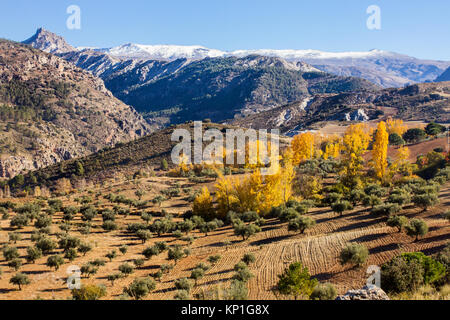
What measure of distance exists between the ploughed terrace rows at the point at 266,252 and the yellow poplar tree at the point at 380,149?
13.4 meters

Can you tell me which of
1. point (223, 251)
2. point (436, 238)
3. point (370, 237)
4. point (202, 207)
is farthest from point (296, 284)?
point (202, 207)

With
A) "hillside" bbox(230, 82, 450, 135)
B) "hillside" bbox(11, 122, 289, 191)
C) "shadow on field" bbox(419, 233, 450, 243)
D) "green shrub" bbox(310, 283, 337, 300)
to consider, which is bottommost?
"hillside" bbox(11, 122, 289, 191)

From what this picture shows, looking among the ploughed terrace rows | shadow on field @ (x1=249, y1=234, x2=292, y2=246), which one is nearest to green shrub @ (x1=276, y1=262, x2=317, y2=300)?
the ploughed terrace rows

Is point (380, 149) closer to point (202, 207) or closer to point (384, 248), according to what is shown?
point (202, 207)

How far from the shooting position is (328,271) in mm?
18750

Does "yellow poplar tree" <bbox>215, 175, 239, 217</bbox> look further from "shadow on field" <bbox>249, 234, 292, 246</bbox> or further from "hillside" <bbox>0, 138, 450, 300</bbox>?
"shadow on field" <bbox>249, 234, 292, 246</bbox>

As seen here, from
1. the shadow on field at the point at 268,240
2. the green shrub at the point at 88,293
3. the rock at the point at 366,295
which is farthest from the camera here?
the shadow on field at the point at 268,240

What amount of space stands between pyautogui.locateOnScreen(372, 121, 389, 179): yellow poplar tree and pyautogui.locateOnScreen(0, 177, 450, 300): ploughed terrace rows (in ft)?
43.8

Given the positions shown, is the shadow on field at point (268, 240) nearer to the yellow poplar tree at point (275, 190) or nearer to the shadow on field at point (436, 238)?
the yellow poplar tree at point (275, 190)

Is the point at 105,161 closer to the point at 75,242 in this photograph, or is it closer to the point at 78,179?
the point at 78,179

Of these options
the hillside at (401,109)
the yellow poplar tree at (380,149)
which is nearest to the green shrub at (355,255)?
the yellow poplar tree at (380,149)

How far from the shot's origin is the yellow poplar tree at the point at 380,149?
48.2 m

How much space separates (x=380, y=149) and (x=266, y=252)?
1306 inches

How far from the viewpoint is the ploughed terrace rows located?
18.5 m
